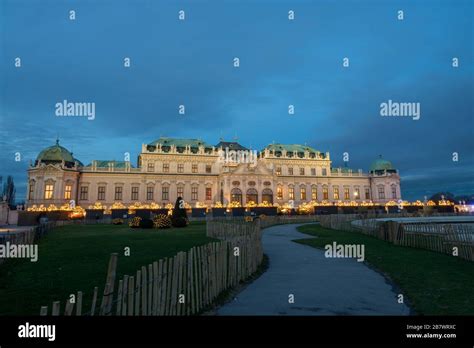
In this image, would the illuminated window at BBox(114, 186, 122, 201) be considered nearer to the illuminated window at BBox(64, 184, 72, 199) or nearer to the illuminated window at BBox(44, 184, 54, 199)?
the illuminated window at BBox(64, 184, 72, 199)

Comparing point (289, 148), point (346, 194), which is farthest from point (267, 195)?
point (346, 194)

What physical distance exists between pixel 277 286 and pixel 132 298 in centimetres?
539

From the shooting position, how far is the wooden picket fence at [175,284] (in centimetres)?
475

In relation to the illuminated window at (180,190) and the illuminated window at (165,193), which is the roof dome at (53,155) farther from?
the illuminated window at (180,190)

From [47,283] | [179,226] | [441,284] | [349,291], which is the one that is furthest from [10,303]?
[179,226]

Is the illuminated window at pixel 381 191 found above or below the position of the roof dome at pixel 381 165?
below

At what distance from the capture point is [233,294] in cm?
849

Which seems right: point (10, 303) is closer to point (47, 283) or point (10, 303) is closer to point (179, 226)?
point (47, 283)

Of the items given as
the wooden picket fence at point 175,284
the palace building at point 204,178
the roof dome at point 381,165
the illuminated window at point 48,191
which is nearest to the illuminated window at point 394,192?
the palace building at point 204,178

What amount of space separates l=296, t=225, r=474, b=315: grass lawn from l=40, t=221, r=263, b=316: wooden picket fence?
516cm

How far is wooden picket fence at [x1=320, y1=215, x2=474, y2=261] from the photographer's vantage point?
1484 cm

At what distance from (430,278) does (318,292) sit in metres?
4.78

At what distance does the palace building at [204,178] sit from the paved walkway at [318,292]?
171ft

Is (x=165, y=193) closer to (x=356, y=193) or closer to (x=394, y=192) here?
(x=356, y=193)
